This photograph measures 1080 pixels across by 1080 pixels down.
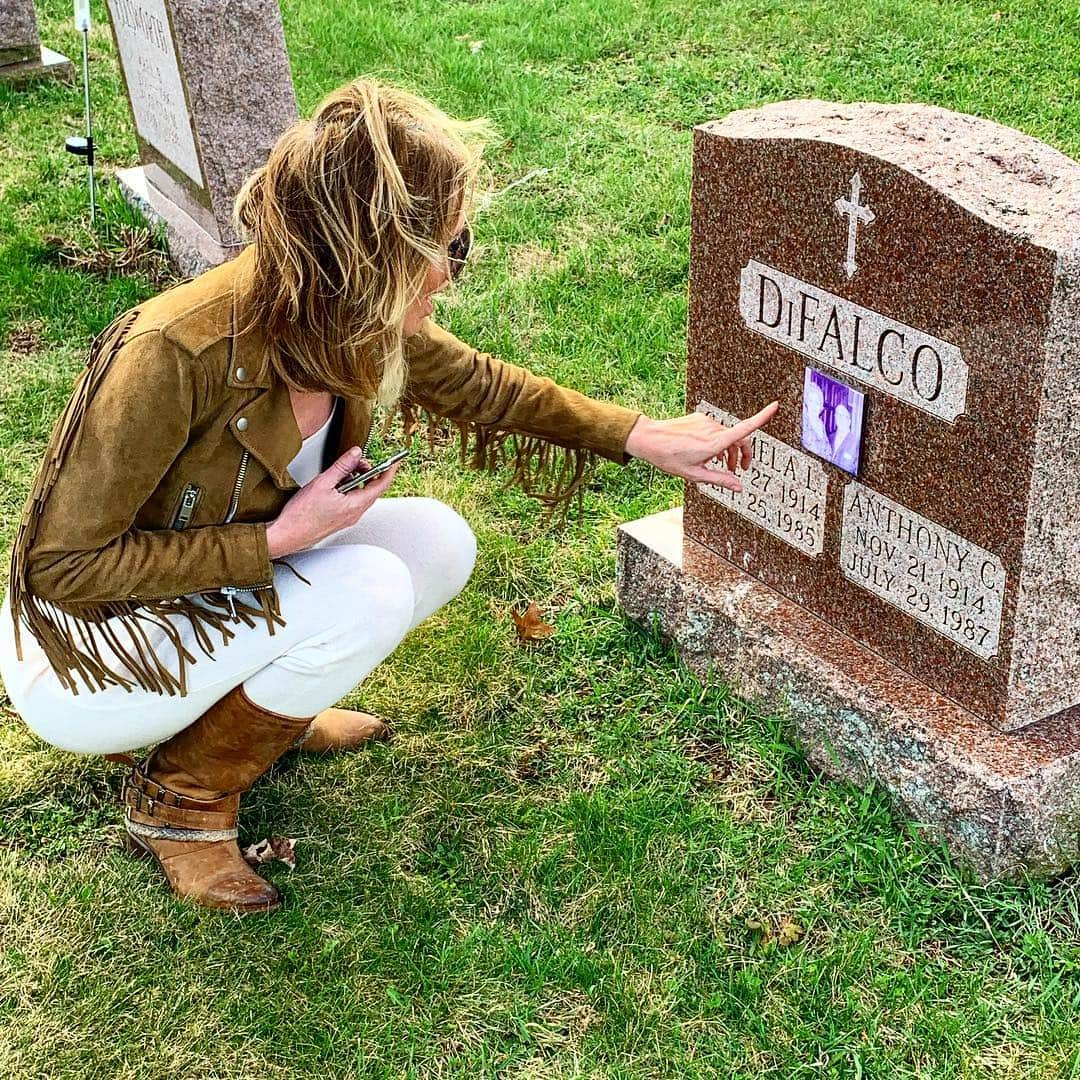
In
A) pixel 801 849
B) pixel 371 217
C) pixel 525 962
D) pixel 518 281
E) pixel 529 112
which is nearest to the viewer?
pixel 371 217

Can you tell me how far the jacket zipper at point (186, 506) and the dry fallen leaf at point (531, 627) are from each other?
3.46 ft

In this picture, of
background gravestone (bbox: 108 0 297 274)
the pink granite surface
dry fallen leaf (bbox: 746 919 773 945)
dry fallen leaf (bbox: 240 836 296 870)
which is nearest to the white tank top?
dry fallen leaf (bbox: 240 836 296 870)

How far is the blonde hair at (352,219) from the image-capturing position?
2096mm

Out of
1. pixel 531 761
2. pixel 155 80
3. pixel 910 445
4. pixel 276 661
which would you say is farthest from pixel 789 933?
pixel 155 80

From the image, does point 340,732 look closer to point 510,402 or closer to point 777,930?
point 510,402

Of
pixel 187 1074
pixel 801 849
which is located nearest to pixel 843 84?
pixel 801 849

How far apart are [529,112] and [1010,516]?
3.87 meters

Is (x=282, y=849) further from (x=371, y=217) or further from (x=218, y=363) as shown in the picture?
(x=371, y=217)

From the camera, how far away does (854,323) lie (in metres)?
2.49

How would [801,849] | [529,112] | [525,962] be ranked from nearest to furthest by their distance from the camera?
[525,962], [801,849], [529,112]

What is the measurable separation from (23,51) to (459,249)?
17.2 ft

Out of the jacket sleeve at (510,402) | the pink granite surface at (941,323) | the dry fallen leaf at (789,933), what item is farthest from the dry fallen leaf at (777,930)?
the jacket sleeve at (510,402)

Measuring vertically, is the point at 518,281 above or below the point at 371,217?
below

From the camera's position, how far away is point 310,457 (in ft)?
8.29
